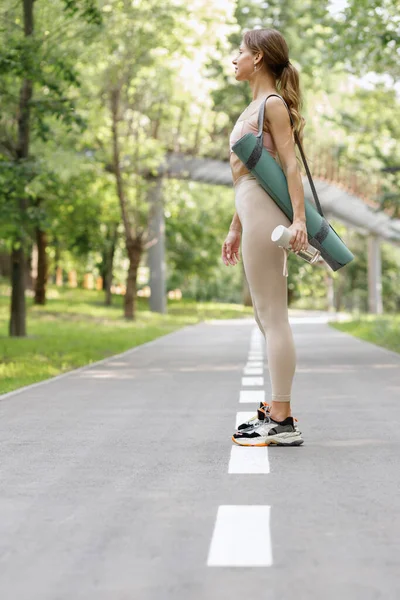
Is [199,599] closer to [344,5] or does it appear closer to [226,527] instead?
[226,527]

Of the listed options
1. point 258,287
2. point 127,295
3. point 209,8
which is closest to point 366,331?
point 209,8

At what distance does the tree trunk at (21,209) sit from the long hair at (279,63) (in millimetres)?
10120

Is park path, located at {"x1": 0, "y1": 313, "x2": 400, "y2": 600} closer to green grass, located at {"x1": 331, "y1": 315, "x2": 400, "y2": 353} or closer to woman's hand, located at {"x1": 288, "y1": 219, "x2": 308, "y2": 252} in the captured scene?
woman's hand, located at {"x1": 288, "y1": 219, "x2": 308, "y2": 252}

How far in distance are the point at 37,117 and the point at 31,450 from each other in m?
11.6

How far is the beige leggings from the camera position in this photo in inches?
261

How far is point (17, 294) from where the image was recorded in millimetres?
22141

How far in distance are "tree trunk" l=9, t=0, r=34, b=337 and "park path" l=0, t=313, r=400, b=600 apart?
31.0 ft

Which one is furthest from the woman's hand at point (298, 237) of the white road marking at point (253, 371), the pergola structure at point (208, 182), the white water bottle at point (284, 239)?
the pergola structure at point (208, 182)

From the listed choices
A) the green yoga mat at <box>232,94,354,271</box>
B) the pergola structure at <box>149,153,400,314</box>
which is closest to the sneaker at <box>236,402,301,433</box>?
the green yoga mat at <box>232,94,354,271</box>

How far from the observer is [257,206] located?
666 centimetres

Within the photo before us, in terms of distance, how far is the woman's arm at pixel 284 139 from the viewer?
21.5ft

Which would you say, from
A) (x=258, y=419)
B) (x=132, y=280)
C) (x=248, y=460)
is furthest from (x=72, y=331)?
(x=248, y=460)

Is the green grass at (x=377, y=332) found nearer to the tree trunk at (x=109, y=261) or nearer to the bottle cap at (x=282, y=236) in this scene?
the bottle cap at (x=282, y=236)

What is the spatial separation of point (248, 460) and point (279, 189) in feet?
5.13
